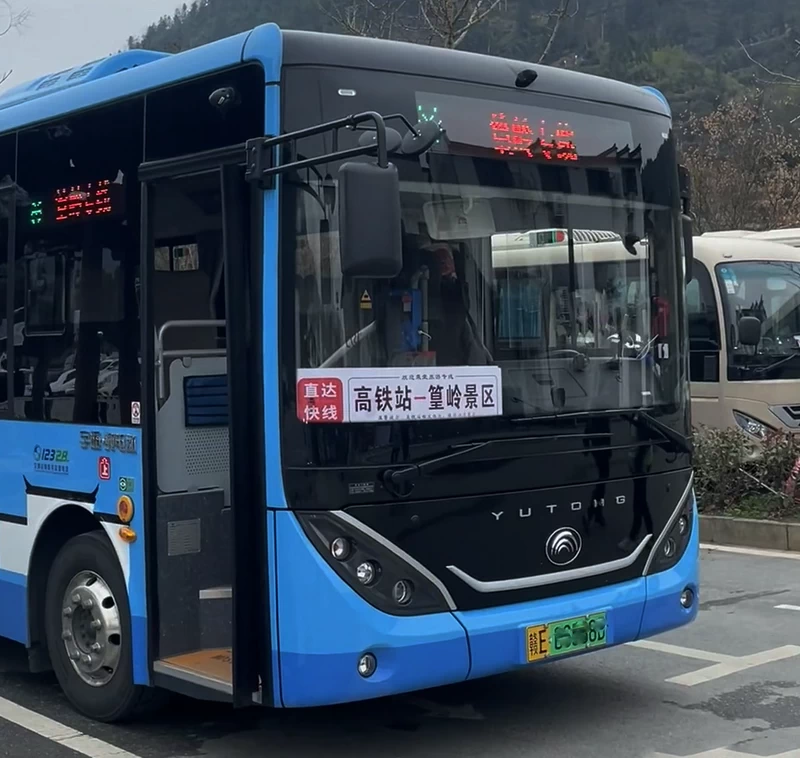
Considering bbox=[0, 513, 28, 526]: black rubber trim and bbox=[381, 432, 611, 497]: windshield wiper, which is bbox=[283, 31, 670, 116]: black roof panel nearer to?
bbox=[381, 432, 611, 497]: windshield wiper

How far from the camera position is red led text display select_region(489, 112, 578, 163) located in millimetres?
5367

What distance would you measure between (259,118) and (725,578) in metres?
5.70

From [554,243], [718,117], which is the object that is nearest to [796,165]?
[718,117]

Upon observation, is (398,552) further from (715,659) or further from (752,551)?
(752,551)

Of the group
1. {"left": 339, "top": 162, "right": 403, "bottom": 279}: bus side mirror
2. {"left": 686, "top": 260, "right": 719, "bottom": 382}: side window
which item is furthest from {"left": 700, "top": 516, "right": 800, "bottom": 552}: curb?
{"left": 339, "top": 162, "right": 403, "bottom": 279}: bus side mirror

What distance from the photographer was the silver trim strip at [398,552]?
4887mm

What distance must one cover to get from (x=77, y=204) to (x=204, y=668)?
2241mm

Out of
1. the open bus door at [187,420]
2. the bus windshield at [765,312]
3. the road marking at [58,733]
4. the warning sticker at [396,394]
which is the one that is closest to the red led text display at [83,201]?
the open bus door at [187,420]

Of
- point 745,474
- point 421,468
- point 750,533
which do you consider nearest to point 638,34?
point 745,474

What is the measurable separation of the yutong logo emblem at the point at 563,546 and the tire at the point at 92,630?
1.87 meters

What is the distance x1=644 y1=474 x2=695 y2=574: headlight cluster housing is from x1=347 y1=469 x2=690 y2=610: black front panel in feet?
0.16

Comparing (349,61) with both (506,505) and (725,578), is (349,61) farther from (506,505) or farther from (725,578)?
(725,578)

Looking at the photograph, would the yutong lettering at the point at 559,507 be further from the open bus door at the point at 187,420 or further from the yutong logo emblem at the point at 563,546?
the open bus door at the point at 187,420

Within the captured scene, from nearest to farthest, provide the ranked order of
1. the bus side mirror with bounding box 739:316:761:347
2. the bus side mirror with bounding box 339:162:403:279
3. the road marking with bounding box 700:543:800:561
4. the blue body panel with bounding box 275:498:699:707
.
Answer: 1. the bus side mirror with bounding box 339:162:403:279
2. the blue body panel with bounding box 275:498:699:707
3. the road marking with bounding box 700:543:800:561
4. the bus side mirror with bounding box 739:316:761:347
